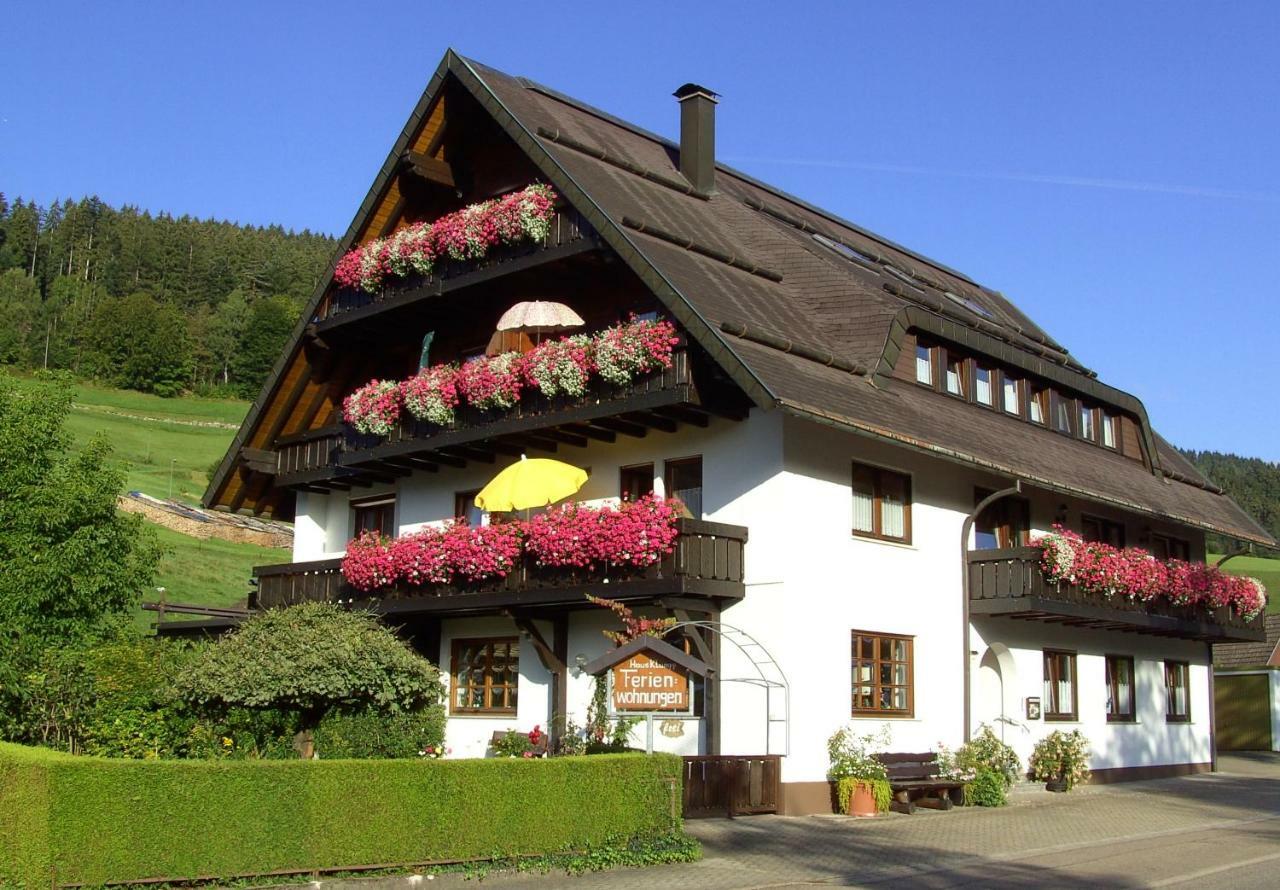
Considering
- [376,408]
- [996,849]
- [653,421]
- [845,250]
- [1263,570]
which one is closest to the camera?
[996,849]

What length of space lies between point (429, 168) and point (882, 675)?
12.1 meters

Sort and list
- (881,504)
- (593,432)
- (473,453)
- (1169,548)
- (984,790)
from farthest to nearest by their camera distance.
→ (1169,548)
(473,453)
(593,432)
(881,504)
(984,790)

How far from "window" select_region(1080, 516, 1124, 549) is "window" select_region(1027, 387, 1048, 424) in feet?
7.10

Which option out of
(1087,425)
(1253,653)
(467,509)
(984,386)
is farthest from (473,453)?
(1253,653)

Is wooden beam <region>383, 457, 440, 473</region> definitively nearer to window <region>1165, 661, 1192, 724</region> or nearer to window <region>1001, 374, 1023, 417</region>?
window <region>1001, 374, 1023, 417</region>

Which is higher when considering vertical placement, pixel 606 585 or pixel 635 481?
pixel 635 481

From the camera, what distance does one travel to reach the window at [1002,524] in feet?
82.3

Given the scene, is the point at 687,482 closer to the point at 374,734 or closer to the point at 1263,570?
the point at 374,734

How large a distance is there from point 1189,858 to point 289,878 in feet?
31.7

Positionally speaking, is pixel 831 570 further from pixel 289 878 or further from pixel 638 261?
pixel 289 878

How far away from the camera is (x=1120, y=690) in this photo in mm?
28391

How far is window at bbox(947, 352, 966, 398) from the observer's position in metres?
25.2

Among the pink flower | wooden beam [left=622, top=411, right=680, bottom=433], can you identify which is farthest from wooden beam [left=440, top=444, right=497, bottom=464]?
the pink flower

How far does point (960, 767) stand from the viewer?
2216 centimetres
